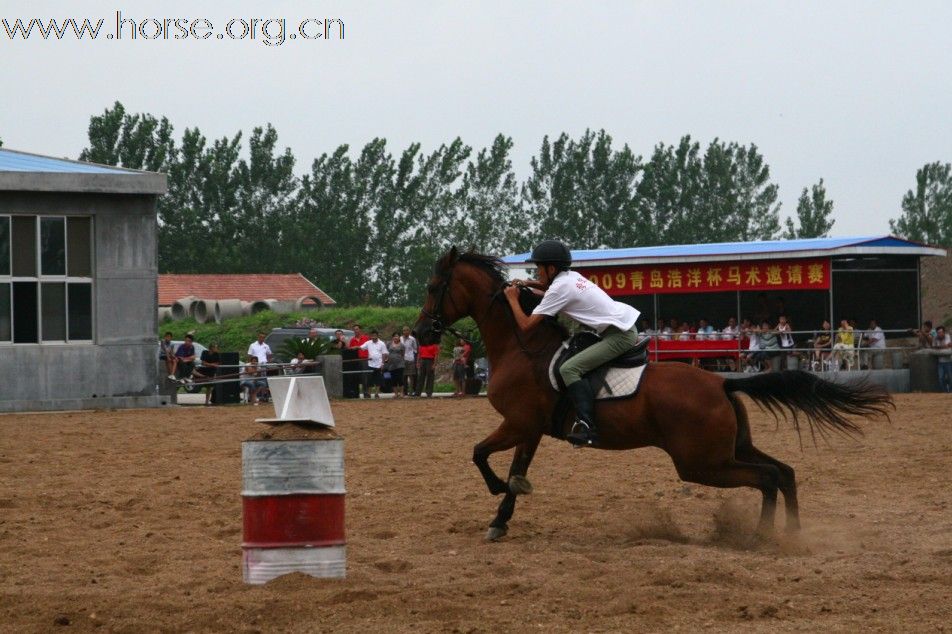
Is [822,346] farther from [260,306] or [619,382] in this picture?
[260,306]

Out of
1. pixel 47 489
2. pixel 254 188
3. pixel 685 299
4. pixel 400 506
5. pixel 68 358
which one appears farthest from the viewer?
pixel 254 188

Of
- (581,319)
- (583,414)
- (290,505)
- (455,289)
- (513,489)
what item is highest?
(455,289)

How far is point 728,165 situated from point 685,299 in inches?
1401

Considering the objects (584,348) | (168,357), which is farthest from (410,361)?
(584,348)

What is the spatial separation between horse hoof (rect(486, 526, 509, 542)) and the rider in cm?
84

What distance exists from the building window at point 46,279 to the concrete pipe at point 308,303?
90.4 ft

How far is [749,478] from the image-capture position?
9.50 m

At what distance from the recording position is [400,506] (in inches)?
453

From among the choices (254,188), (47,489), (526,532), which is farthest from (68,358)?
(254,188)

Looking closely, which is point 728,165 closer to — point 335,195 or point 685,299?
point 335,195

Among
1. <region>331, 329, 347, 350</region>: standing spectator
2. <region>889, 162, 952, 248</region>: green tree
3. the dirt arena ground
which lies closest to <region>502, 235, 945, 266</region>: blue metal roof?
<region>331, 329, 347, 350</region>: standing spectator

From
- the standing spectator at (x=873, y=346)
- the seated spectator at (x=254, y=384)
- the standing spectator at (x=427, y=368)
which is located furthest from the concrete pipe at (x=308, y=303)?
the standing spectator at (x=873, y=346)

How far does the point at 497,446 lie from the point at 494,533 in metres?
0.69

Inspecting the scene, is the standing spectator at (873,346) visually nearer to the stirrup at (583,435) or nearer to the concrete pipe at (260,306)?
the stirrup at (583,435)
